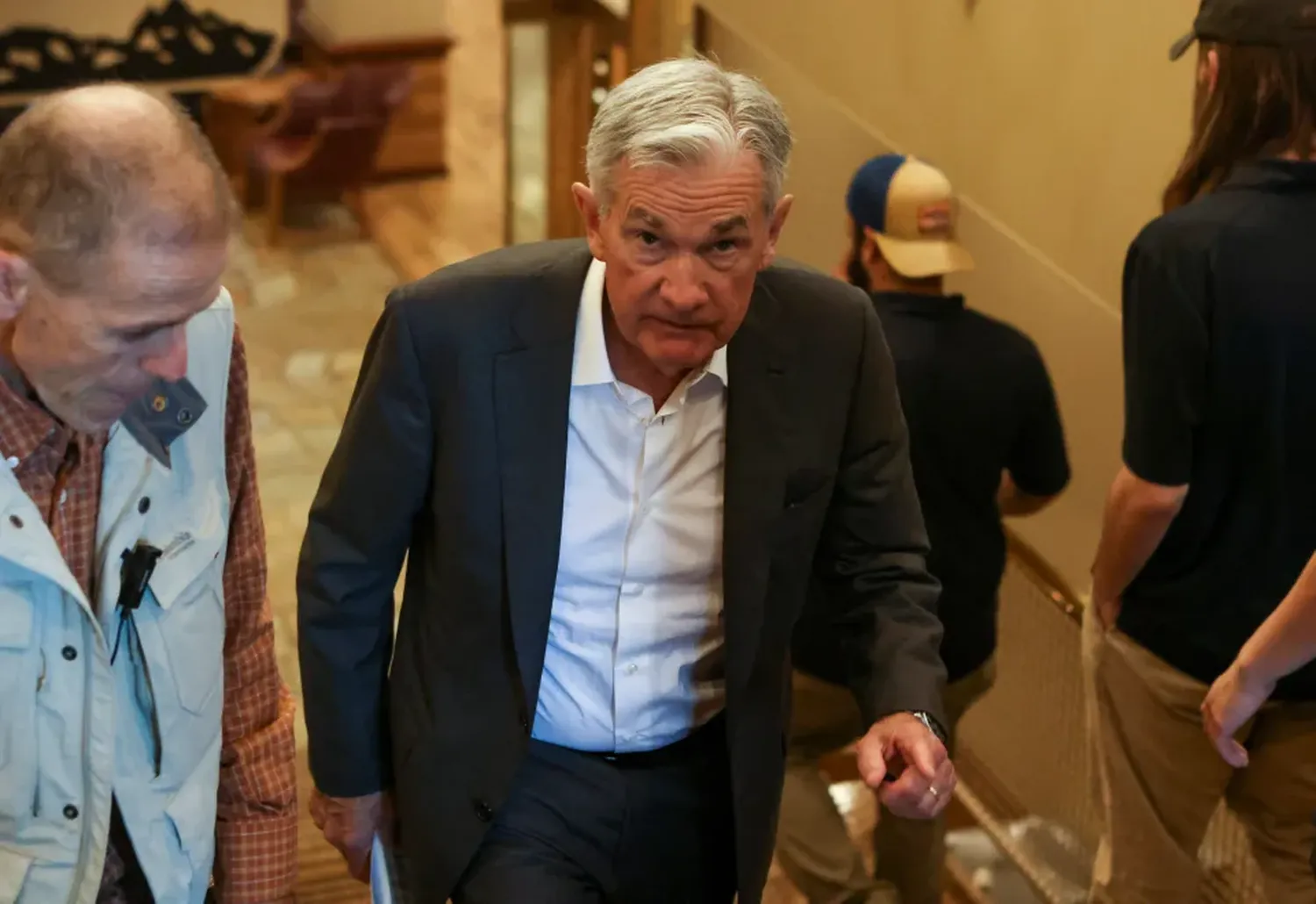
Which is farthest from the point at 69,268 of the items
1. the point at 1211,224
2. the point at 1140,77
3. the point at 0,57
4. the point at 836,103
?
the point at 0,57

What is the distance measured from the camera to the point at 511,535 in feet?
7.00

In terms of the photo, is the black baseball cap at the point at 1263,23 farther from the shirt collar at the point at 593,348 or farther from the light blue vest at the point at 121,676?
the light blue vest at the point at 121,676

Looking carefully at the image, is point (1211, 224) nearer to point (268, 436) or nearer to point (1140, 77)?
point (1140, 77)

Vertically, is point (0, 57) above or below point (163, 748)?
below

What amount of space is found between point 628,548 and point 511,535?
0.55 feet

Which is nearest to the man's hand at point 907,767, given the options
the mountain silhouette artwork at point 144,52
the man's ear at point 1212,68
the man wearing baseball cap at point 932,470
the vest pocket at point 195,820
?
the vest pocket at point 195,820

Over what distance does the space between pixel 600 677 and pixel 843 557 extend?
40 cm

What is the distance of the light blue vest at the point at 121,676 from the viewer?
1.83 meters

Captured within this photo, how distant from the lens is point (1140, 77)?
4.12 metres

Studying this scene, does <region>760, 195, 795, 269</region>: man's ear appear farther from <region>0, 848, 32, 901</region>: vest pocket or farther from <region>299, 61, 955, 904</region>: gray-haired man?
<region>0, 848, 32, 901</region>: vest pocket

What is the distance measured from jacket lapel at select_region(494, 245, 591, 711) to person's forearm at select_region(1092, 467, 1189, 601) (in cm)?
114

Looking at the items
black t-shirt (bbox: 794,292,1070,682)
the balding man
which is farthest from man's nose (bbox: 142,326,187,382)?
black t-shirt (bbox: 794,292,1070,682)

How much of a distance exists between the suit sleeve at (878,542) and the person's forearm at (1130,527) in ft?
2.02

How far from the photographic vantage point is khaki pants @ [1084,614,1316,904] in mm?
2804
